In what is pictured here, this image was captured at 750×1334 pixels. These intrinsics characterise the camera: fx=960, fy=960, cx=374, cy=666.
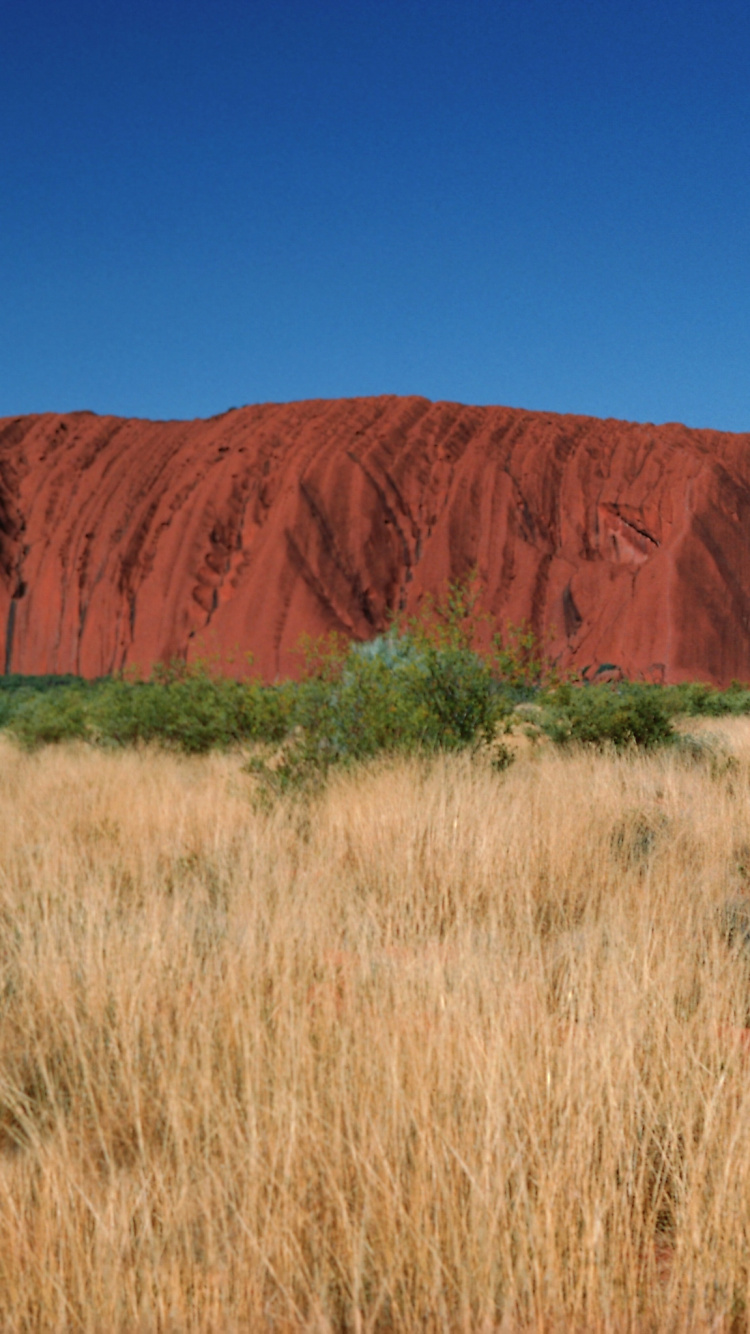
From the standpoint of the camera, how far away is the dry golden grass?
1881mm

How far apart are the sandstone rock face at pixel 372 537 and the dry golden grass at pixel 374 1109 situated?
31.8 meters

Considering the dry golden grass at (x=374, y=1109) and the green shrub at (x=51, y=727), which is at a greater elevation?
the dry golden grass at (x=374, y=1109)

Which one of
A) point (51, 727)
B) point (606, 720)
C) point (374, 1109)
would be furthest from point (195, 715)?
point (374, 1109)

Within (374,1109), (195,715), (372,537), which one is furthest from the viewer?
(372,537)

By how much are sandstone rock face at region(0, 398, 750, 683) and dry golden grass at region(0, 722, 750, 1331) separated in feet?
104

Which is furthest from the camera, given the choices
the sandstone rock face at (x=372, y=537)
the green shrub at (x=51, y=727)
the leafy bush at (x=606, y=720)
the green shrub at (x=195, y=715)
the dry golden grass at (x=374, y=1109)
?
the sandstone rock face at (x=372, y=537)

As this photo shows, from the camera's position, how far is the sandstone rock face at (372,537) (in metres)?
37.2

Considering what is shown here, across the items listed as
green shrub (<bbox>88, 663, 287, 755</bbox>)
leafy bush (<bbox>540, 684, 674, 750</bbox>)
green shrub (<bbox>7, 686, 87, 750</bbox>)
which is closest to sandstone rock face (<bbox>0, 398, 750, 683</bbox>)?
green shrub (<bbox>7, 686, 87, 750</bbox>)

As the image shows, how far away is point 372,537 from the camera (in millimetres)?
39281

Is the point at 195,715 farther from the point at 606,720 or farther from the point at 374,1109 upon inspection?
the point at 374,1109

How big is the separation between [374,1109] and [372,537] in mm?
37399

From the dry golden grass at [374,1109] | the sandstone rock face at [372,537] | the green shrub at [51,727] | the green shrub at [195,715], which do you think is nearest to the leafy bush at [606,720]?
the green shrub at [195,715]

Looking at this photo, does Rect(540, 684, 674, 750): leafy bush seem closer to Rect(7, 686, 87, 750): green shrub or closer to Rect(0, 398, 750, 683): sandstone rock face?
Rect(7, 686, 87, 750): green shrub

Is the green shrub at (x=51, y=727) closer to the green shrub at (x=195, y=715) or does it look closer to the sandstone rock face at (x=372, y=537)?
the green shrub at (x=195, y=715)
